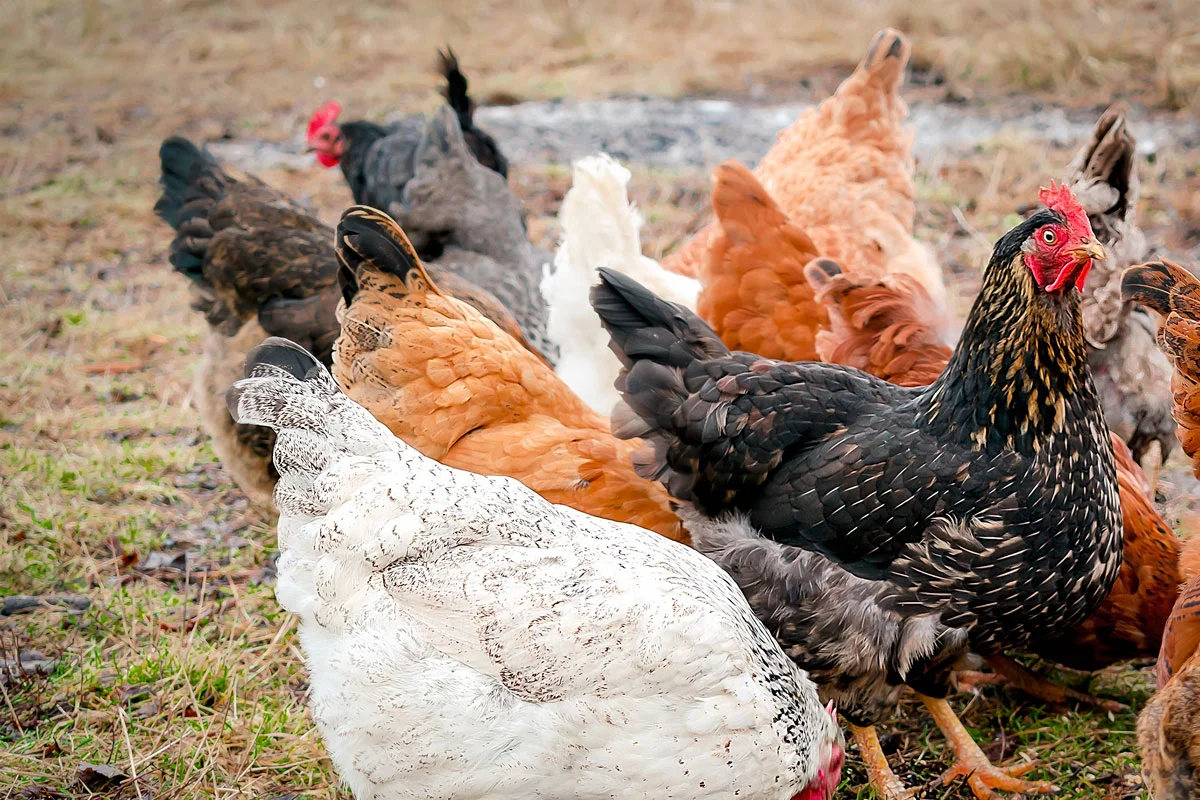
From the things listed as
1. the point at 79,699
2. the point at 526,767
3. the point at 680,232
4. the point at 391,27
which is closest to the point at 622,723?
the point at 526,767

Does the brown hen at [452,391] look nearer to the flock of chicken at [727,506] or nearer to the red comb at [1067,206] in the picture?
the flock of chicken at [727,506]

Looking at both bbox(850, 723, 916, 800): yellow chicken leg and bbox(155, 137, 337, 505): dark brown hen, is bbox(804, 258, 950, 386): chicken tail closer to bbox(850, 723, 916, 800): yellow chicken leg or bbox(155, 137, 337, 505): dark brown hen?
bbox(850, 723, 916, 800): yellow chicken leg

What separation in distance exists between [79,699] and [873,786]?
2268mm

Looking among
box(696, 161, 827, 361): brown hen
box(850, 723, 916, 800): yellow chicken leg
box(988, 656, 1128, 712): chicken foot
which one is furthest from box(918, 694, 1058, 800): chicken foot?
box(696, 161, 827, 361): brown hen

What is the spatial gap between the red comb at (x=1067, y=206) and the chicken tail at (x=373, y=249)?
1.78 meters

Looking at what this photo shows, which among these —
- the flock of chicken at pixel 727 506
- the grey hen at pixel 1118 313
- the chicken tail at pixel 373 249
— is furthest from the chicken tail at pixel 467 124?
the grey hen at pixel 1118 313

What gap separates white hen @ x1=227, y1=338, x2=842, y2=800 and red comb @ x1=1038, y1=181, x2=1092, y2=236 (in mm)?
1264

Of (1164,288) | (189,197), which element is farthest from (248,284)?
(1164,288)

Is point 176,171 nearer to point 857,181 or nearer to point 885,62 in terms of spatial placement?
point 857,181

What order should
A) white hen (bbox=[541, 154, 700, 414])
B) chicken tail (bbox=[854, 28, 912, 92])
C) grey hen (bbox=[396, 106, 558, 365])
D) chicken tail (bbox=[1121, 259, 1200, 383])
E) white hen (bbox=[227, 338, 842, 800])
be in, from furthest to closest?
grey hen (bbox=[396, 106, 558, 365])
chicken tail (bbox=[854, 28, 912, 92])
white hen (bbox=[541, 154, 700, 414])
chicken tail (bbox=[1121, 259, 1200, 383])
white hen (bbox=[227, 338, 842, 800])

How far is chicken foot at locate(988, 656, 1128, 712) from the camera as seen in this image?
290 cm

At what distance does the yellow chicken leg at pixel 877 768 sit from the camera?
102 inches

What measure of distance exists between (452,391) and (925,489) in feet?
4.62

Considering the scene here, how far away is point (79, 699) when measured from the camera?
2.86 metres
